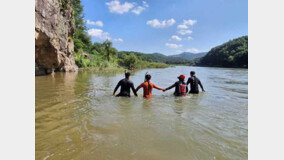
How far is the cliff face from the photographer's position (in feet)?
35.9

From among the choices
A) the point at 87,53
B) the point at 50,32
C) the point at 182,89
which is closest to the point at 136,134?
the point at 182,89

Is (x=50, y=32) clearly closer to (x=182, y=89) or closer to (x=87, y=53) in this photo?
(x=182, y=89)

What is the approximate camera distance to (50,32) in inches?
482

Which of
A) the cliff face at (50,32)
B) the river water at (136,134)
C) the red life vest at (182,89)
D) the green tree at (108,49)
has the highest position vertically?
the green tree at (108,49)

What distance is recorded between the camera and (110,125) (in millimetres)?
3355

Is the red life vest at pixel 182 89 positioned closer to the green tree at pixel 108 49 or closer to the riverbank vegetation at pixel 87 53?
the riverbank vegetation at pixel 87 53

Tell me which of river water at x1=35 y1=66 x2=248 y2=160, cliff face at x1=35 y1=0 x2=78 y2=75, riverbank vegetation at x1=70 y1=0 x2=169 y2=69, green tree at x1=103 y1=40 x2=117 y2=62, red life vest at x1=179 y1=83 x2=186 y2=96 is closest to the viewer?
river water at x1=35 y1=66 x2=248 y2=160

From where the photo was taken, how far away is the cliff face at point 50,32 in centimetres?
1094

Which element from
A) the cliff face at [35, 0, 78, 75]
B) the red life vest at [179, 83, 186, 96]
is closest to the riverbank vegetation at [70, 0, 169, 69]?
the cliff face at [35, 0, 78, 75]

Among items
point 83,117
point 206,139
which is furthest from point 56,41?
point 206,139

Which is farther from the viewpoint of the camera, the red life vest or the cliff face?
the cliff face

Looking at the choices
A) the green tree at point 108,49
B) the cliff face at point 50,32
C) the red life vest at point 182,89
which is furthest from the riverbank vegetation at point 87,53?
the red life vest at point 182,89

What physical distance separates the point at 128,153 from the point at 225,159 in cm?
153

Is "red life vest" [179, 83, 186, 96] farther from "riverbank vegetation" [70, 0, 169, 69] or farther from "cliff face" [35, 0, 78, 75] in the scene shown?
"riverbank vegetation" [70, 0, 169, 69]
